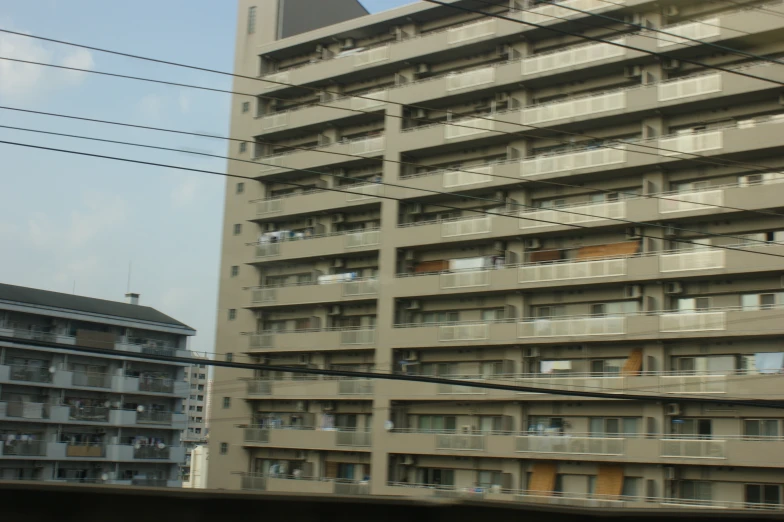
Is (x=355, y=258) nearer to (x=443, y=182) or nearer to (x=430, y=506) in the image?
(x=443, y=182)

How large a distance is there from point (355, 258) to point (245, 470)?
11.6m

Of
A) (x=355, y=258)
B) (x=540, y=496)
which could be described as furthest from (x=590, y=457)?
(x=355, y=258)

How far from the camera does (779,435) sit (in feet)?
84.4

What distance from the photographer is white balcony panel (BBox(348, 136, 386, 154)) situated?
3647cm

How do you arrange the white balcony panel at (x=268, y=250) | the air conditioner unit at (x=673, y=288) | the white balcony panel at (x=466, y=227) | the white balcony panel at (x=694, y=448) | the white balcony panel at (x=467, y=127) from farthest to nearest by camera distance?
the white balcony panel at (x=268, y=250) → the white balcony panel at (x=467, y=127) → the white balcony panel at (x=466, y=227) → the air conditioner unit at (x=673, y=288) → the white balcony panel at (x=694, y=448)

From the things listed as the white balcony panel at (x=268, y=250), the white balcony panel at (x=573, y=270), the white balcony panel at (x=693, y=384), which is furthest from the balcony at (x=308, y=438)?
the white balcony panel at (x=693, y=384)

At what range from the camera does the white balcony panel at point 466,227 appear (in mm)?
32562

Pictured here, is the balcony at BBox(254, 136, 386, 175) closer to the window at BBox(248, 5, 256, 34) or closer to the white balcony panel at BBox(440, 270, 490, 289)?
Result: the white balcony panel at BBox(440, 270, 490, 289)

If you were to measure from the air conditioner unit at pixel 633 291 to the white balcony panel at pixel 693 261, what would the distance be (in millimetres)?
1268

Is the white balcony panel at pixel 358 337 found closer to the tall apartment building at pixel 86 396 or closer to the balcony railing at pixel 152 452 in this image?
the tall apartment building at pixel 86 396

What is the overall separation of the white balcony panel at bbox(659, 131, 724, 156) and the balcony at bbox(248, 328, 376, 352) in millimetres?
14393

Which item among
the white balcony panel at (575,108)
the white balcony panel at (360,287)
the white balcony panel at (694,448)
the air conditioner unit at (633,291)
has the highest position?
the white balcony panel at (575,108)

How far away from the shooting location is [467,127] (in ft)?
108

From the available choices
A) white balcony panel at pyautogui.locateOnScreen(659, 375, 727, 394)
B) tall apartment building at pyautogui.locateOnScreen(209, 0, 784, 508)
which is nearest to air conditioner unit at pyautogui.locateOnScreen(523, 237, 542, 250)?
tall apartment building at pyautogui.locateOnScreen(209, 0, 784, 508)
